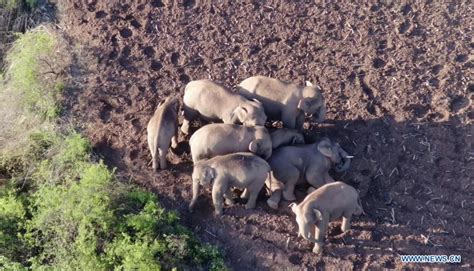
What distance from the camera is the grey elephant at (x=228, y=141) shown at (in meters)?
8.21

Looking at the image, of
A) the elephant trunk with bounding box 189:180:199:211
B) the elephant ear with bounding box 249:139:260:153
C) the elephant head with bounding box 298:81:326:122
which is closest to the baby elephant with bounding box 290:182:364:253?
the elephant ear with bounding box 249:139:260:153

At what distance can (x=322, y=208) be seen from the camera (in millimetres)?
7578

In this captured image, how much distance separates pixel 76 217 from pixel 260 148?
97.1 inches

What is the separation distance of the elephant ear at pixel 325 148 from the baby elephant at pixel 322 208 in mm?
548

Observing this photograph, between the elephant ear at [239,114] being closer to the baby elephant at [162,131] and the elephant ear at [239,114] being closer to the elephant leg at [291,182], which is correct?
the baby elephant at [162,131]

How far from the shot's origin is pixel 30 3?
1125 cm

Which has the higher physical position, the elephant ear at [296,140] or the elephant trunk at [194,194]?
the elephant ear at [296,140]

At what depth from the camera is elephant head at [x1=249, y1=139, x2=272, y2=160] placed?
8.11m

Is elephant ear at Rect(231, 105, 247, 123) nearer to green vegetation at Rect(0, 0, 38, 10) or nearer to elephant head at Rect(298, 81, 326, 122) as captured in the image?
elephant head at Rect(298, 81, 326, 122)

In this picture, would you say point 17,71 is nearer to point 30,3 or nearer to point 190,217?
point 30,3

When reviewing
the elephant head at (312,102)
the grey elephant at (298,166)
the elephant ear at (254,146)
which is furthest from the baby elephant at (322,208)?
the elephant head at (312,102)

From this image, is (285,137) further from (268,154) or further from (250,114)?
(250,114)

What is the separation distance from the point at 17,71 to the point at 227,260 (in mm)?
4682

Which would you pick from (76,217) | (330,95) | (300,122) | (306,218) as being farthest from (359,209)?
(76,217)
